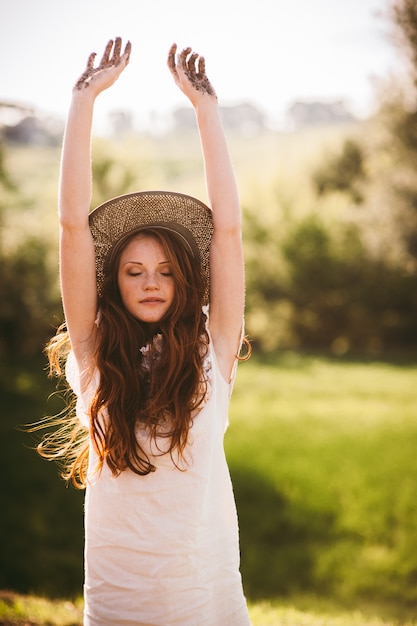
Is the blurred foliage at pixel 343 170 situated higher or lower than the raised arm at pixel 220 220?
higher

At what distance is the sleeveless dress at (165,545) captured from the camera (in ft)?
5.60

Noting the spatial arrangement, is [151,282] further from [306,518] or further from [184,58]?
[306,518]

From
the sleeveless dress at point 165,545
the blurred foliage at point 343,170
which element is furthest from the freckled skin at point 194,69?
the blurred foliage at point 343,170

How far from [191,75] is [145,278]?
0.68 meters

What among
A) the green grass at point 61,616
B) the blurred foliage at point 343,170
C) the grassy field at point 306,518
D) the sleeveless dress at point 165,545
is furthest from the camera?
the blurred foliage at point 343,170

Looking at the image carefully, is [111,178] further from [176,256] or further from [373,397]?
[176,256]

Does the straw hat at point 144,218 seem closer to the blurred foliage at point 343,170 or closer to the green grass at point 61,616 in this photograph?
the green grass at point 61,616

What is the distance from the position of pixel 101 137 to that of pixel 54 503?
16692mm

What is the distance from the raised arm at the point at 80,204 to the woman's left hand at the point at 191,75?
168mm

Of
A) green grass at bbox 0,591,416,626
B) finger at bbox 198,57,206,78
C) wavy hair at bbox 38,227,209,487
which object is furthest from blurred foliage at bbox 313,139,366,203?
wavy hair at bbox 38,227,209,487

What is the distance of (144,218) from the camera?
1869 mm

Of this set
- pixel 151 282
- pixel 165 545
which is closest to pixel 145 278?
pixel 151 282

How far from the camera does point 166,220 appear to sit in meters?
1.88

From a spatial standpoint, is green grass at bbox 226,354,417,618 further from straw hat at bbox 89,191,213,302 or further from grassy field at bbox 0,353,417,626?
straw hat at bbox 89,191,213,302
